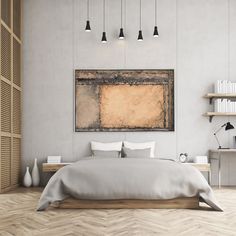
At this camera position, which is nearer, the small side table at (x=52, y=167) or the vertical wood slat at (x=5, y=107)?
the vertical wood slat at (x=5, y=107)

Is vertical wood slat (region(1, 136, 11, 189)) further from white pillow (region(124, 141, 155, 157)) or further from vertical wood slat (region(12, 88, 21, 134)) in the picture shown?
white pillow (region(124, 141, 155, 157))

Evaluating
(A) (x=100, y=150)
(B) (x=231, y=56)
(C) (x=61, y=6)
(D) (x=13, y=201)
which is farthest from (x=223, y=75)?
(D) (x=13, y=201)

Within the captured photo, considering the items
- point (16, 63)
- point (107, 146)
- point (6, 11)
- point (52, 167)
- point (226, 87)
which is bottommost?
point (52, 167)

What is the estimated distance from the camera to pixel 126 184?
494 cm

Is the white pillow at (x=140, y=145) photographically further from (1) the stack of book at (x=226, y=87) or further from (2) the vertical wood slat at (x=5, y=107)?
(2) the vertical wood slat at (x=5, y=107)

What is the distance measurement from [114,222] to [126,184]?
2.80 ft

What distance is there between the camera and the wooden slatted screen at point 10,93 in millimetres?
6496

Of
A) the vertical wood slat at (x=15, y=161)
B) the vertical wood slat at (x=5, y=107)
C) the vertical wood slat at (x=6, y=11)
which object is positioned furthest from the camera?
the vertical wood slat at (x=15, y=161)

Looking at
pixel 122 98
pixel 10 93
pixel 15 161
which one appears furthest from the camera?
pixel 122 98

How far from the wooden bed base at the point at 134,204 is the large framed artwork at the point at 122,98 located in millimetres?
2645

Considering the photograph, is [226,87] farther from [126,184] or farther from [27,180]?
[27,180]

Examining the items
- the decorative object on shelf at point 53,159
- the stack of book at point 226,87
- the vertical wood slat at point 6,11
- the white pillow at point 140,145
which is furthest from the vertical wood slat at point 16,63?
the stack of book at point 226,87

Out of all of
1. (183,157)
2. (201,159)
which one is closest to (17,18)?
(183,157)

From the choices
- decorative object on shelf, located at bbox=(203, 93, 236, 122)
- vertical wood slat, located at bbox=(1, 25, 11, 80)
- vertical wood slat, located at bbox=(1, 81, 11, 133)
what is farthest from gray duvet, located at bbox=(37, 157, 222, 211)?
decorative object on shelf, located at bbox=(203, 93, 236, 122)
